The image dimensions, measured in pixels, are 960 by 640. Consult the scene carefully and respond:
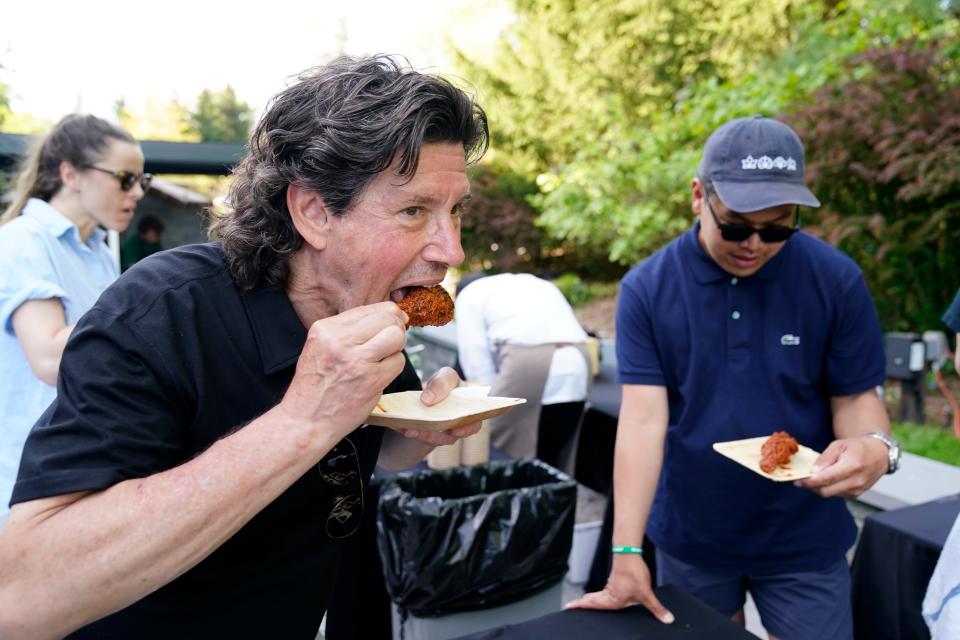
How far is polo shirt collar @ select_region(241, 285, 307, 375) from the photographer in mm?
1386

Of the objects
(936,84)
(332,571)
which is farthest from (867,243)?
(332,571)

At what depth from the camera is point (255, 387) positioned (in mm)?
1375

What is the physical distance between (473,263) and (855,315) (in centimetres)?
1553

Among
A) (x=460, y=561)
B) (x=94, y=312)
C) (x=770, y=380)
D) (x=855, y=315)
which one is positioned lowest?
(x=460, y=561)

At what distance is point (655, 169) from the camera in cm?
871

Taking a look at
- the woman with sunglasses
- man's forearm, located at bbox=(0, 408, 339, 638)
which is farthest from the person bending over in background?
man's forearm, located at bbox=(0, 408, 339, 638)

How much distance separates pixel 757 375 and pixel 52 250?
2476 mm

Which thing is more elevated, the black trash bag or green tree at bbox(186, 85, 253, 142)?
green tree at bbox(186, 85, 253, 142)

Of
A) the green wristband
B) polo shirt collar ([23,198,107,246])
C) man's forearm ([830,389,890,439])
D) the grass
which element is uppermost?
polo shirt collar ([23,198,107,246])

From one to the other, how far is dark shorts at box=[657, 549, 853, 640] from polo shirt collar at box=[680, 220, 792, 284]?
98cm

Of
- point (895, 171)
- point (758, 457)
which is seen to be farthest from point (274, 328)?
point (895, 171)

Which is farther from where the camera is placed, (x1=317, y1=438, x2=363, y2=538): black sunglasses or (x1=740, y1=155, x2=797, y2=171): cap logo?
(x1=740, y1=155, x2=797, y2=171): cap logo

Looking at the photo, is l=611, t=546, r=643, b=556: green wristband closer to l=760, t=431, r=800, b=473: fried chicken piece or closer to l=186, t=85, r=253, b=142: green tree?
l=760, t=431, r=800, b=473: fried chicken piece

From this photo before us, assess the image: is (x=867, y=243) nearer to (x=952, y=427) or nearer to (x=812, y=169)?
(x=812, y=169)
